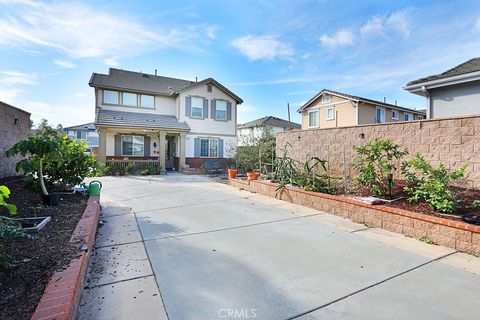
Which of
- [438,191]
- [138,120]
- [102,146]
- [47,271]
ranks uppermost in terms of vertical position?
[138,120]

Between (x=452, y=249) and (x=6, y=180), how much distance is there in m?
9.54

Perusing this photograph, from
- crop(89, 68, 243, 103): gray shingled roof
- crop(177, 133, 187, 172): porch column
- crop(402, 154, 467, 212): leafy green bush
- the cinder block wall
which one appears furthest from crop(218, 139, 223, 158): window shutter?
crop(402, 154, 467, 212): leafy green bush

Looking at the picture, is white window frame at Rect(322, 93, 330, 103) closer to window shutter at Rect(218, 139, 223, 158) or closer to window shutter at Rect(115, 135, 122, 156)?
window shutter at Rect(218, 139, 223, 158)

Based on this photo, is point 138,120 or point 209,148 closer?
point 138,120

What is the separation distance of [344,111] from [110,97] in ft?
60.8

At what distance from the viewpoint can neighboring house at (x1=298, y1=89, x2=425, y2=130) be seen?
20.6 m

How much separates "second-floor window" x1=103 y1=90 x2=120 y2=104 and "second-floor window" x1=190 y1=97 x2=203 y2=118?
206 inches

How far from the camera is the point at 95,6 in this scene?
6.71m

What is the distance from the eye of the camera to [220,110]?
65.2ft

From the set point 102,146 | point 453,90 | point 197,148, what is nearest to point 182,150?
point 197,148

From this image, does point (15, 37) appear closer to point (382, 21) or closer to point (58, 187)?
point (58, 187)

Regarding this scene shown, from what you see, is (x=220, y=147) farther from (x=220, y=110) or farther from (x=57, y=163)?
(x=57, y=163)

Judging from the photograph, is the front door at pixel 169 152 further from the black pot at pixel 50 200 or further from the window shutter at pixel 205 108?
the black pot at pixel 50 200

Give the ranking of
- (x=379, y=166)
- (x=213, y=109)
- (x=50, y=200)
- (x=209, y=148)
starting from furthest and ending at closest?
(x=213, y=109)
(x=209, y=148)
(x=379, y=166)
(x=50, y=200)
